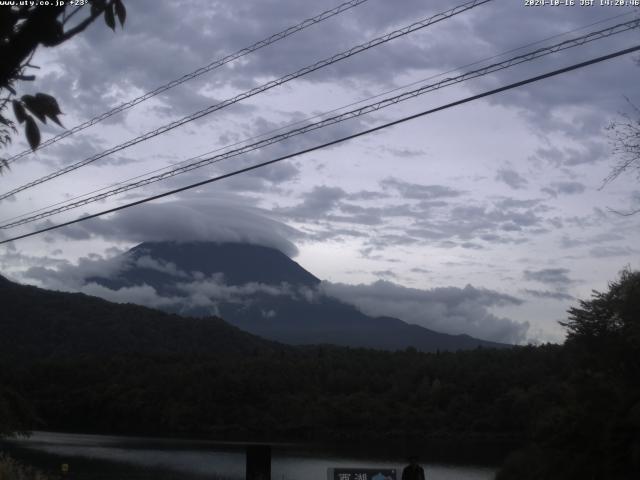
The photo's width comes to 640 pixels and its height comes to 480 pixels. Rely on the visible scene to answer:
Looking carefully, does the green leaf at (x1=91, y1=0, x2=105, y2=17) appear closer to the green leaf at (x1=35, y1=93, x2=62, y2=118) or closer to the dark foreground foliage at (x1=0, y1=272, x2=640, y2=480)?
the green leaf at (x1=35, y1=93, x2=62, y2=118)

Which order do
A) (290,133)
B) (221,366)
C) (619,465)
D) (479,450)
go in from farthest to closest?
(221,366)
(479,450)
(619,465)
(290,133)

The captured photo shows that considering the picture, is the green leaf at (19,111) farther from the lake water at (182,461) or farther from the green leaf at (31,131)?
the lake water at (182,461)

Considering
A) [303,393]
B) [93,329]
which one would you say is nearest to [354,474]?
Answer: [303,393]

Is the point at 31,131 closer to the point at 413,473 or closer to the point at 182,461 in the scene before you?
the point at 413,473

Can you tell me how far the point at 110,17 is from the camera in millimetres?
2984

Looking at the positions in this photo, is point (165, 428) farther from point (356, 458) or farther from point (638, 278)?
point (638, 278)

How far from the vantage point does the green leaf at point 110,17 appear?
2949mm

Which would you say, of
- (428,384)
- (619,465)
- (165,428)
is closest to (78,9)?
(619,465)

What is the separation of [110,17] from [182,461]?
41.6m

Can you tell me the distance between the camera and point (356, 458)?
44.7m

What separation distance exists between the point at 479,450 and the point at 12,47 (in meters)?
57.4

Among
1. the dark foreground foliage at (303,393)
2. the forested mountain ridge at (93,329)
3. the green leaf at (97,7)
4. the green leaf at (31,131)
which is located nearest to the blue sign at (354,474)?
the green leaf at (31,131)

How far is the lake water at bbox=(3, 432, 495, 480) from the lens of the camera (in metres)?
33.6

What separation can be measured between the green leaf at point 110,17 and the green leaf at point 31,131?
19.2 inches
